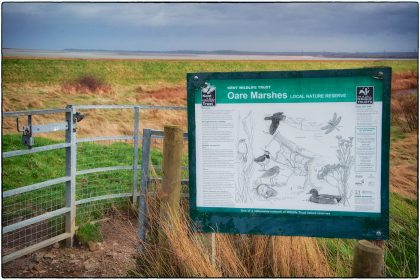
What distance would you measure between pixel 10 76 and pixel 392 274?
24.9 ft

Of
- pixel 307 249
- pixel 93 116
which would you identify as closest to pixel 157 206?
pixel 307 249

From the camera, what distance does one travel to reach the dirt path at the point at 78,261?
5.10m

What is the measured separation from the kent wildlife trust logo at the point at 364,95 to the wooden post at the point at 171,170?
127cm

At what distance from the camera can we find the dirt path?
5.10 meters

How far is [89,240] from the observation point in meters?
5.99

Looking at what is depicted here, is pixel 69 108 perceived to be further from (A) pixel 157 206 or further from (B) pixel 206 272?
(B) pixel 206 272

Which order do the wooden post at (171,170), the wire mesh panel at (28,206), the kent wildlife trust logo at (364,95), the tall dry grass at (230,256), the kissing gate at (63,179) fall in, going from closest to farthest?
the kent wildlife trust logo at (364,95), the tall dry grass at (230,256), the wooden post at (171,170), the kissing gate at (63,179), the wire mesh panel at (28,206)

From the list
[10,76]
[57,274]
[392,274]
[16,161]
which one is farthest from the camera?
[10,76]

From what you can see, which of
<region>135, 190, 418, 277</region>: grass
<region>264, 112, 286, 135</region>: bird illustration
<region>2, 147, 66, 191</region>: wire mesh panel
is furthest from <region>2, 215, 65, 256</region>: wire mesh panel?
<region>264, 112, 286, 135</region>: bird illustration

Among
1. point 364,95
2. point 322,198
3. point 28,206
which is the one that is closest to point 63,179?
point 28,206

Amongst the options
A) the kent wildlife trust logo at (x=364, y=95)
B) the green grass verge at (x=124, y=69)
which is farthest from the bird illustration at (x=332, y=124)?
the green grass verge at (x=124, y=69)

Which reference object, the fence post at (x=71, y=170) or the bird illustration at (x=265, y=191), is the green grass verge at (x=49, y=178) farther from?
the bird illustration at (x=265, y=191)

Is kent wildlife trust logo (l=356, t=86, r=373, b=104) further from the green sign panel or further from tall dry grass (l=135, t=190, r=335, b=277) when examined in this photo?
tall dry grass (l=135, t=190, r=335, b=277)

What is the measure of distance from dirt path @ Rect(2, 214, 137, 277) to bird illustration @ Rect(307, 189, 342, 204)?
2364 millimetres
